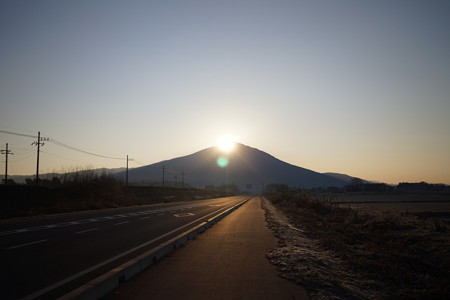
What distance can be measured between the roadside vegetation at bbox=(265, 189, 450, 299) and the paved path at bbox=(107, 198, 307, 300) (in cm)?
52

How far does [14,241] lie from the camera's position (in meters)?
→ 12.0

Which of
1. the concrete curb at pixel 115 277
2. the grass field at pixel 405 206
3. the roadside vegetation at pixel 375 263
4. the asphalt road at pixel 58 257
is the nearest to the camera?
the concrete curb at pixel 115 277

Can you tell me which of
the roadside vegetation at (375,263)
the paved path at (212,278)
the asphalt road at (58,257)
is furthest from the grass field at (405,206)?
the asphalt road at (58,257)

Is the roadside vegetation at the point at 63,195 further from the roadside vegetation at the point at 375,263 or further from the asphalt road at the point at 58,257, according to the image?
the roadside vegetation at the point at 375,263

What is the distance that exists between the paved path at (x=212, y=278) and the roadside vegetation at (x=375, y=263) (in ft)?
1.72

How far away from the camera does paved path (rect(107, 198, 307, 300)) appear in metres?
6.14

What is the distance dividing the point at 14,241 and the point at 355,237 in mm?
12410

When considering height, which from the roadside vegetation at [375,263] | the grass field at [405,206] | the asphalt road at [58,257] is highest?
the asphalt road at [58,257]

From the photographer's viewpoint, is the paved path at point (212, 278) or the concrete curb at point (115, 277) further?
the paved path at point (212, 278)

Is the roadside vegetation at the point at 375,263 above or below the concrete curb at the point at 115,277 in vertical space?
below

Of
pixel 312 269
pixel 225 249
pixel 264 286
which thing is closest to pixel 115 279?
pixel 264 286

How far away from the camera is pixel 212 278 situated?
7312 mm

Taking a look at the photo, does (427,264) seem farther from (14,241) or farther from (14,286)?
(14,241)

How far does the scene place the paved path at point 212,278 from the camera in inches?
242
